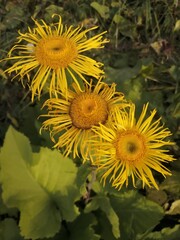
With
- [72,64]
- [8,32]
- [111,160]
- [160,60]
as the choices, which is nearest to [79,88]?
[72,64]

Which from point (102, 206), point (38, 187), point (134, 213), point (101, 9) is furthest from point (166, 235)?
point (101, 9)

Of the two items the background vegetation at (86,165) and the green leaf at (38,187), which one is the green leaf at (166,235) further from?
the green leaf at (38,187)

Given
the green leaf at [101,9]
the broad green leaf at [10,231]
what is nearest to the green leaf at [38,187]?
the broad green leaf at [10,231]

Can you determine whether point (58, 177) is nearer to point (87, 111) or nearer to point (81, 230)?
point (81, 230)

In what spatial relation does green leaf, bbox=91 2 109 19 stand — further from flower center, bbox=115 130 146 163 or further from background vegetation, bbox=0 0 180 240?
flower center, bbox=115 130 146 163

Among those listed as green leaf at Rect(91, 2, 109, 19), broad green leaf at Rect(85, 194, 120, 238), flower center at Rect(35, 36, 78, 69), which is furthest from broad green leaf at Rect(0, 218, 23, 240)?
green leaf at Rect(91, 2, 109, 19)

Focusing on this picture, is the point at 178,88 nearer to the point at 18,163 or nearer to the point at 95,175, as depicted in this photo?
the point at 95,175

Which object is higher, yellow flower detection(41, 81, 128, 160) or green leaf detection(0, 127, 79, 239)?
yellow flower detection(41, 81, 128, 160)
